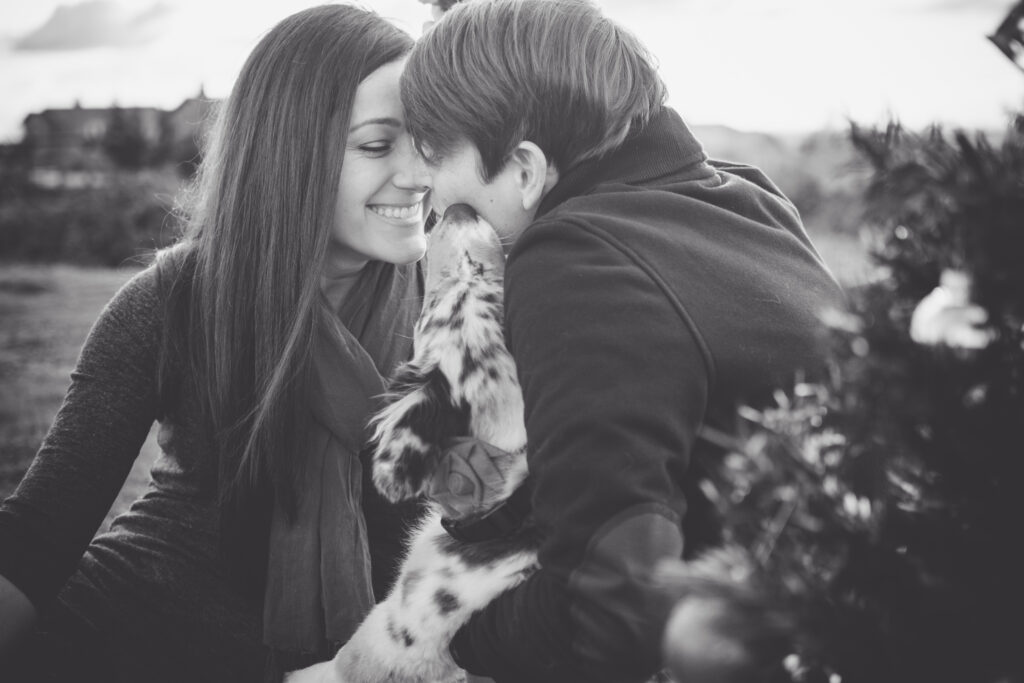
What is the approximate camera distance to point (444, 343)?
1863 millimetres

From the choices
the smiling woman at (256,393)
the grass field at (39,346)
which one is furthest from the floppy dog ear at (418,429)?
the grass field at (39,346)

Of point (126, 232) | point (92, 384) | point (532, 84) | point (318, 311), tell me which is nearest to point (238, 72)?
point (318, 311)

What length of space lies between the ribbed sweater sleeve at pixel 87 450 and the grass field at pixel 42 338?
2.82 ft

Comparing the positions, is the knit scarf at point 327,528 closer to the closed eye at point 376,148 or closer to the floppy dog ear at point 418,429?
the closed eye at point 376,148

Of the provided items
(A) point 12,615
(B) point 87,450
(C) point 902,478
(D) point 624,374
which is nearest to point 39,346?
(B) point 87,450

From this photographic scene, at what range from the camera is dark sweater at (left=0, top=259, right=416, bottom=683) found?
7.77 ft

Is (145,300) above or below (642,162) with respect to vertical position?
below

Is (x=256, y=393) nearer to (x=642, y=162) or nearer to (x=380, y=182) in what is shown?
(x=380, y=182)

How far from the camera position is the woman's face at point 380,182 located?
2693 millimetres

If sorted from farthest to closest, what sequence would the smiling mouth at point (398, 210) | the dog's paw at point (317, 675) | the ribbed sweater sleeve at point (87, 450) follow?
the smiling mouth at point (398, 210)
the ribbed sweater sleeve at point (87, 450)
the dog's paw at point (317, 675)

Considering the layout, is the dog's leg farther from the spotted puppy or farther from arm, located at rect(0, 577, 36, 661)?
arm, located at rect(0, 577, 36, 661)

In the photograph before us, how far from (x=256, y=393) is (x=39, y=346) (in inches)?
316

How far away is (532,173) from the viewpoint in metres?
1.90

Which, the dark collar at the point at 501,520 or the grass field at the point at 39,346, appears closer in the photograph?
the dark collar at the point at 501,520
